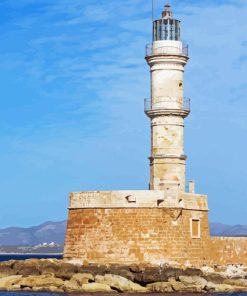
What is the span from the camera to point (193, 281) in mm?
27781

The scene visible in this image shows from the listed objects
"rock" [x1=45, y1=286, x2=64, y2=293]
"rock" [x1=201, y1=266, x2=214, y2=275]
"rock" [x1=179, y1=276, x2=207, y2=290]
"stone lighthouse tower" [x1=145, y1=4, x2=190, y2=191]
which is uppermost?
"stone lighthouse tower" [x1=145, y1=4, x2=190, y2=191]

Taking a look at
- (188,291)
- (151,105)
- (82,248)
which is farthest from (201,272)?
(151,105)

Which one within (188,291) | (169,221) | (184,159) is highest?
(184,159)

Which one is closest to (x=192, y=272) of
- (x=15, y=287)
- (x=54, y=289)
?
(x=54, y=289)

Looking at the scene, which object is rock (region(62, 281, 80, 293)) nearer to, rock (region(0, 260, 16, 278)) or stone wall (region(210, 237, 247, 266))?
rock (region(0, 260, 16, 278))

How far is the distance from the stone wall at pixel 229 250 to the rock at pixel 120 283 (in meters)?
5.17

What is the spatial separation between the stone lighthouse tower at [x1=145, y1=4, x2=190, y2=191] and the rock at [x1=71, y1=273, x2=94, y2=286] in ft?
15.2

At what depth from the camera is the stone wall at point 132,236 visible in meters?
29.3

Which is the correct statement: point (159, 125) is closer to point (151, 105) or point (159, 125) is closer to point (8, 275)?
point (151, 105)

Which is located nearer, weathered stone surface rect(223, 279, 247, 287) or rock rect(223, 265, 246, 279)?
weathered stone surface rect(223, 279, 247, 287)

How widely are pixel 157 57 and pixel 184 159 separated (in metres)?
3.56

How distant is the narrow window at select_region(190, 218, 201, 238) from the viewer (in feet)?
101

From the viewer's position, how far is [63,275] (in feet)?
93.5

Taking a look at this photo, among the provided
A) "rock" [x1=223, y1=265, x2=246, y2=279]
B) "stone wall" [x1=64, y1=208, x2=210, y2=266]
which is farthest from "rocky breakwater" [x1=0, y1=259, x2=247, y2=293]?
"rock" [x1=223, y1=265, x2=246, y2=279]
